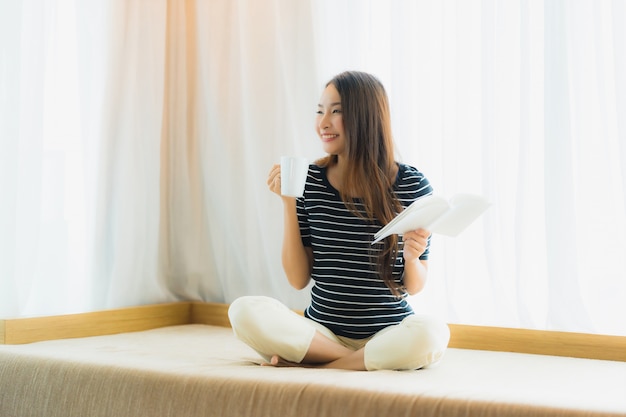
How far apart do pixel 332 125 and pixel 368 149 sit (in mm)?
100


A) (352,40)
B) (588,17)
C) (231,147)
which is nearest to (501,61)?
(588,17)

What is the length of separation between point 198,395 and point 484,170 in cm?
95

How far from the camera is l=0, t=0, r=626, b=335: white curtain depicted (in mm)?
1912

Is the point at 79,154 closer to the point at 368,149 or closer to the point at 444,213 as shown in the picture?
the point at 368,149

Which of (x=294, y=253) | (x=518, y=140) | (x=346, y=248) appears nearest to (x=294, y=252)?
(x=294, y=253)

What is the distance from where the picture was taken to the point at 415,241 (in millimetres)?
1660

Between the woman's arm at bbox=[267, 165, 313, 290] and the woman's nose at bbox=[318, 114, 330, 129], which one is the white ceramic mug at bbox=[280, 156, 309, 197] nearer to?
the woman's arm at bbox=[267, 165, 313, 290]

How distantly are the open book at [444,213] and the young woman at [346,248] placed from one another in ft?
0.27

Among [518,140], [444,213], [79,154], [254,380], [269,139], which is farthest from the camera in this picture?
[269,139]

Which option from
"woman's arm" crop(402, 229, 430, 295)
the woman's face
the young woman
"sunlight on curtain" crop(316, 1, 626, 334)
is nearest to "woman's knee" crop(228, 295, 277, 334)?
the young woman

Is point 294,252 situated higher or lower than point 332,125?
lower

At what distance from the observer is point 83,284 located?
227 cm

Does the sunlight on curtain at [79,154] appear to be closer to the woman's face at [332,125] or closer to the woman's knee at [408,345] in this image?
the woman's face at [332,125]

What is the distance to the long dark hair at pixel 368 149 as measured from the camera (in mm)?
1830
